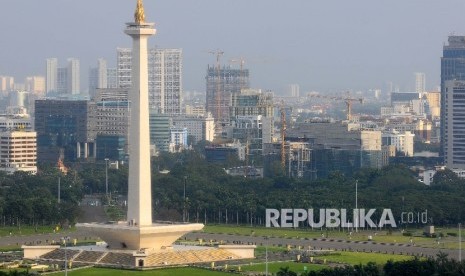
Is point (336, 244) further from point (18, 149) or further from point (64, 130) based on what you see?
point (64, 130)

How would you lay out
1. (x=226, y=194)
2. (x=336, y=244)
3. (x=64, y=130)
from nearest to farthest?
(x=336, y=244) → (x=226, y=194) → (x=64, y=130)

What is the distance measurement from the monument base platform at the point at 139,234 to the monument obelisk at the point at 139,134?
2.73ft

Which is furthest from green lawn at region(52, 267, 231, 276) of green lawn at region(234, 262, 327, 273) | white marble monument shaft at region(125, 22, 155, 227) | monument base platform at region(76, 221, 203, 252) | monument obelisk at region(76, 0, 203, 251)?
white marble monument shaft at region(125, 22, 155, 227)

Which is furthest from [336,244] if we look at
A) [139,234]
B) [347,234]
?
[139,234]

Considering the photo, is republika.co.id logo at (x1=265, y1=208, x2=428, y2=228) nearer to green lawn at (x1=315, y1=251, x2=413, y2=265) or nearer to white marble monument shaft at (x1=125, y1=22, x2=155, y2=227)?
green lawn at (x1=315, y1=251, x2=413, y2=265)

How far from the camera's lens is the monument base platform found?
74.2 metres

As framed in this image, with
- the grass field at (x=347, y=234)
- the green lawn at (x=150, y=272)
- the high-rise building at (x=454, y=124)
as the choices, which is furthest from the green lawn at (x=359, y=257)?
the high-rise building at (x=454, y=124)

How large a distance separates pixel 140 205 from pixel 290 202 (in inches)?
1047

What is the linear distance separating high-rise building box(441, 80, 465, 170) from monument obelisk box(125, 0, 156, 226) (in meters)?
87.2

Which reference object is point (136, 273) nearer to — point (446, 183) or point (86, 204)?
point (86, 204)

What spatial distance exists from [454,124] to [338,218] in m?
70.3

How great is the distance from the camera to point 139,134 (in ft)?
247

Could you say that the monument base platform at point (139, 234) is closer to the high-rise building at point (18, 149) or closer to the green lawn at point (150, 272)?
the green lawn at point (150, 272)

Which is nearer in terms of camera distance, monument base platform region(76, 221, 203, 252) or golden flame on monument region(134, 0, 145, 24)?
monument base platform region(76, 221, 203, 252)
